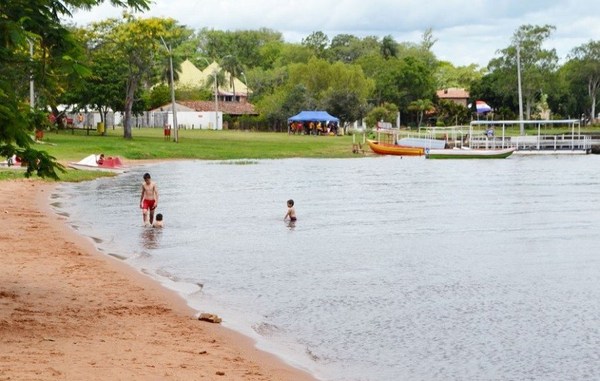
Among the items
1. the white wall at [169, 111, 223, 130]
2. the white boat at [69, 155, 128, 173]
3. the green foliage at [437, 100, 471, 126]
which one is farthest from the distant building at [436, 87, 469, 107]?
the white boat at [69, 155, 128, 173]

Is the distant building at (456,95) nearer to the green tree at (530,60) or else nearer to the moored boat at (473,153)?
the green tree at (530,60)

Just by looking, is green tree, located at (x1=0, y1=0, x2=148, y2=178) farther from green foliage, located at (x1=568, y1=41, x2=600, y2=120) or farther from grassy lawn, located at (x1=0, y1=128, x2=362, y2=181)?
green foliage, located at (x1=568, y1=41, x2=600, y2=120)

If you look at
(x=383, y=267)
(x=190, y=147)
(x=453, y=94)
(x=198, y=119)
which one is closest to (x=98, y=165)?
(x=190, y=147)

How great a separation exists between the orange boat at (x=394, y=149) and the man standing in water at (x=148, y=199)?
5619 centimetres

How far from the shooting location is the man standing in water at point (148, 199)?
29806mm

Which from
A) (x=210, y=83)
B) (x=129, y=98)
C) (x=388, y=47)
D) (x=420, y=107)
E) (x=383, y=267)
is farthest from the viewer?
(x=388, y=47)

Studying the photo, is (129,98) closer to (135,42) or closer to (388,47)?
(135,42)

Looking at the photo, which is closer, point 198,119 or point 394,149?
point 394,149

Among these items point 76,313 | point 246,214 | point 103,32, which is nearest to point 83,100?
point 103,32

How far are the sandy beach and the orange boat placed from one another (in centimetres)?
6410

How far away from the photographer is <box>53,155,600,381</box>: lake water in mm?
15703

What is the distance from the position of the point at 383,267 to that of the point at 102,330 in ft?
34.6

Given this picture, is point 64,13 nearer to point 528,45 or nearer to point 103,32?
point 103,32

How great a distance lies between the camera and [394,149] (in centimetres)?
8819
